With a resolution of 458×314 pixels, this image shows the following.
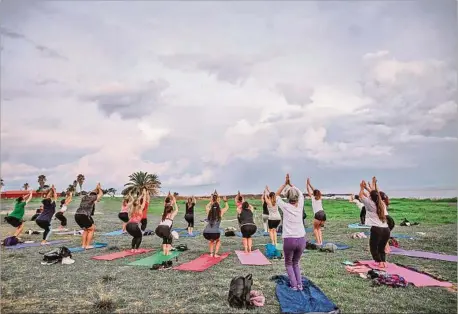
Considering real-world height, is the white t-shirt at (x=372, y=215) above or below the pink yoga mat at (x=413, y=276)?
above

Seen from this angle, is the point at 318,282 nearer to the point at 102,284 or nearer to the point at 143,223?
the point at 102,284

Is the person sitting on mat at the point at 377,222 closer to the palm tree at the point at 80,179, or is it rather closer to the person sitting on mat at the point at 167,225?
the person sitting on mat at the point at 167,225

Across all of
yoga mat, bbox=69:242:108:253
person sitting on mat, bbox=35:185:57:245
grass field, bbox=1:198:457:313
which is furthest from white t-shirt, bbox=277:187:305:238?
person sitting on mat, bbox=35:185:57:245

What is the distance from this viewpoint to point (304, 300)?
5957 mm

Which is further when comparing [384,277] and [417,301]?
[384,277]

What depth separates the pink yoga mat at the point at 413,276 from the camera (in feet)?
22.8

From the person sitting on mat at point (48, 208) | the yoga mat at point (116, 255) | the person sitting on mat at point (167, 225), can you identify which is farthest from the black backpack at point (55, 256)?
the person sitting on mat at point (48, 208)

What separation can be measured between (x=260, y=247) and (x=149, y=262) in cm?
460

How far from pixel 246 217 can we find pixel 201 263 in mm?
2287

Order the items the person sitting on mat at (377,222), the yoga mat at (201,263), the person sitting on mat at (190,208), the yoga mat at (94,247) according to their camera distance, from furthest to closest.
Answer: the person sitting on mat at (190,208), the yoga mat at (94,247), the yoga mat at (201,263), the person sitting on mat at (377,222)

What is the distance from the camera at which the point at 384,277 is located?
708cm

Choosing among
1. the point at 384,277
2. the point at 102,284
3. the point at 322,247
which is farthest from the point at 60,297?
the point at 322,247

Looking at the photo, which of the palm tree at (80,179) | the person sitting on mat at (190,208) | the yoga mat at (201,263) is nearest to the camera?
the yoga mat at (201,263)

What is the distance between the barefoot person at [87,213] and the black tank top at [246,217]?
18.1 feet
